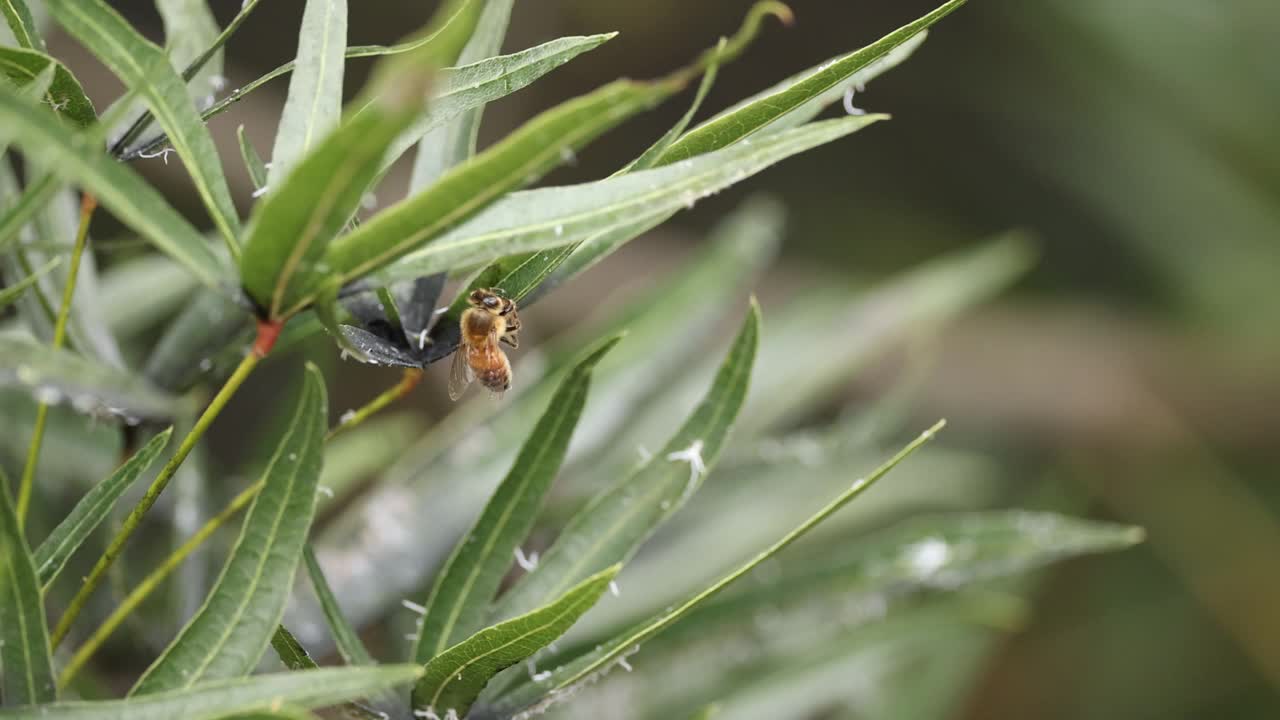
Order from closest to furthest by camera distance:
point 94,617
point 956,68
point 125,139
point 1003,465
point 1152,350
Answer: point 125,139 → point 94,617 → point 1003,465 → point 1152,350 → point 956,68

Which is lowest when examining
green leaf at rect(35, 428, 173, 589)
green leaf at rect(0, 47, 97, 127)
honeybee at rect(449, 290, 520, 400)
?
green leaf at rect(35, 428, 173, 589)

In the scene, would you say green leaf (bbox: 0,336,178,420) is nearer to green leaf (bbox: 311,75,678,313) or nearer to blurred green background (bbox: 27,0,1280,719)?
green leaf (bbox: 311,75,678,313)

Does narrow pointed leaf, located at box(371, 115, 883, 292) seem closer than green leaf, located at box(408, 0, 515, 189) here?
Yes

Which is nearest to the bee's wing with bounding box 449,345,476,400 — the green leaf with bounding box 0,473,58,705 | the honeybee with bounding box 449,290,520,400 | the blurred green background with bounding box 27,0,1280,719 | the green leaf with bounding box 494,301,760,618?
the honeybee with bounding box 449,290,520,400

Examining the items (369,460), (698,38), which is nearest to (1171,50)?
(698,38)

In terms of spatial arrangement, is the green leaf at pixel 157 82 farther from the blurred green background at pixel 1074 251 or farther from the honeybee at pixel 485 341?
the blurred green background at pixel 1074 251

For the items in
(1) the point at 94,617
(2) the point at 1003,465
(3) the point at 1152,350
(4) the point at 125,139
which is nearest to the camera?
(4) the point at 125,139

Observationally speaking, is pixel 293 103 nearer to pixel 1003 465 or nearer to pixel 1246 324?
pixel 1003 465
